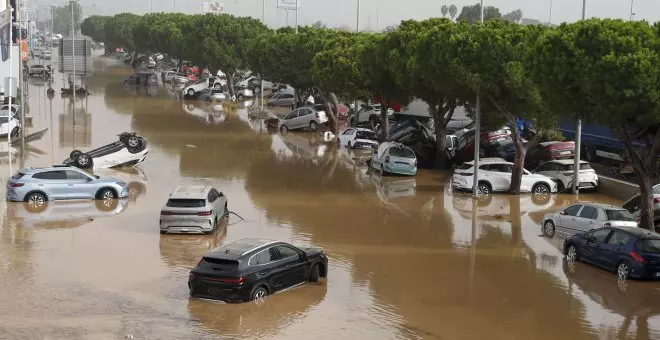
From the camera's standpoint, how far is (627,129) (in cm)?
2334

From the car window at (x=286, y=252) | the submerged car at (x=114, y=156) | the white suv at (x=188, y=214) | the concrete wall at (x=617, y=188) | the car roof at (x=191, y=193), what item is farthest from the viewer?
the submerged car at (x=114, y=156)

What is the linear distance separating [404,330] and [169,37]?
274 ft

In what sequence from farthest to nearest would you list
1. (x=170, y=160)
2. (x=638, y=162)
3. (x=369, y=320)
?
(x=170, y=160) < (x=638, y=162) < (x=369, y=320)

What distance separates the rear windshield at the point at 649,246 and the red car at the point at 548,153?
19307mm

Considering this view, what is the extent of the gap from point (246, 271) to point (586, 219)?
1074cm

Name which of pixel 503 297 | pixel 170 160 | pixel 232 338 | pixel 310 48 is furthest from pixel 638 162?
pixel 310 48

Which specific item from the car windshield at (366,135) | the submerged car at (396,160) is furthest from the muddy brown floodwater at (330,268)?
the car windshield at (366,135)

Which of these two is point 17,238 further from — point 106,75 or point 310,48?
point 106,75

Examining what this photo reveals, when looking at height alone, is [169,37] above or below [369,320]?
above

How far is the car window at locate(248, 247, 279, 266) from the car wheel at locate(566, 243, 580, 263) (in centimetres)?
797

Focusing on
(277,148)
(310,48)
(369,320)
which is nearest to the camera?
(369,320)

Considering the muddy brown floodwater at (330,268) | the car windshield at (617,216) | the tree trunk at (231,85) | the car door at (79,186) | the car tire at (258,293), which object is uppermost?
the tree trunk at (231,85)

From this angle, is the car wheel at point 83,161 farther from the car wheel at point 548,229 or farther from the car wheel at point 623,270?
the car wheel at point 623,270

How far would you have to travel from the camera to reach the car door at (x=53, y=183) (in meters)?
28.7
